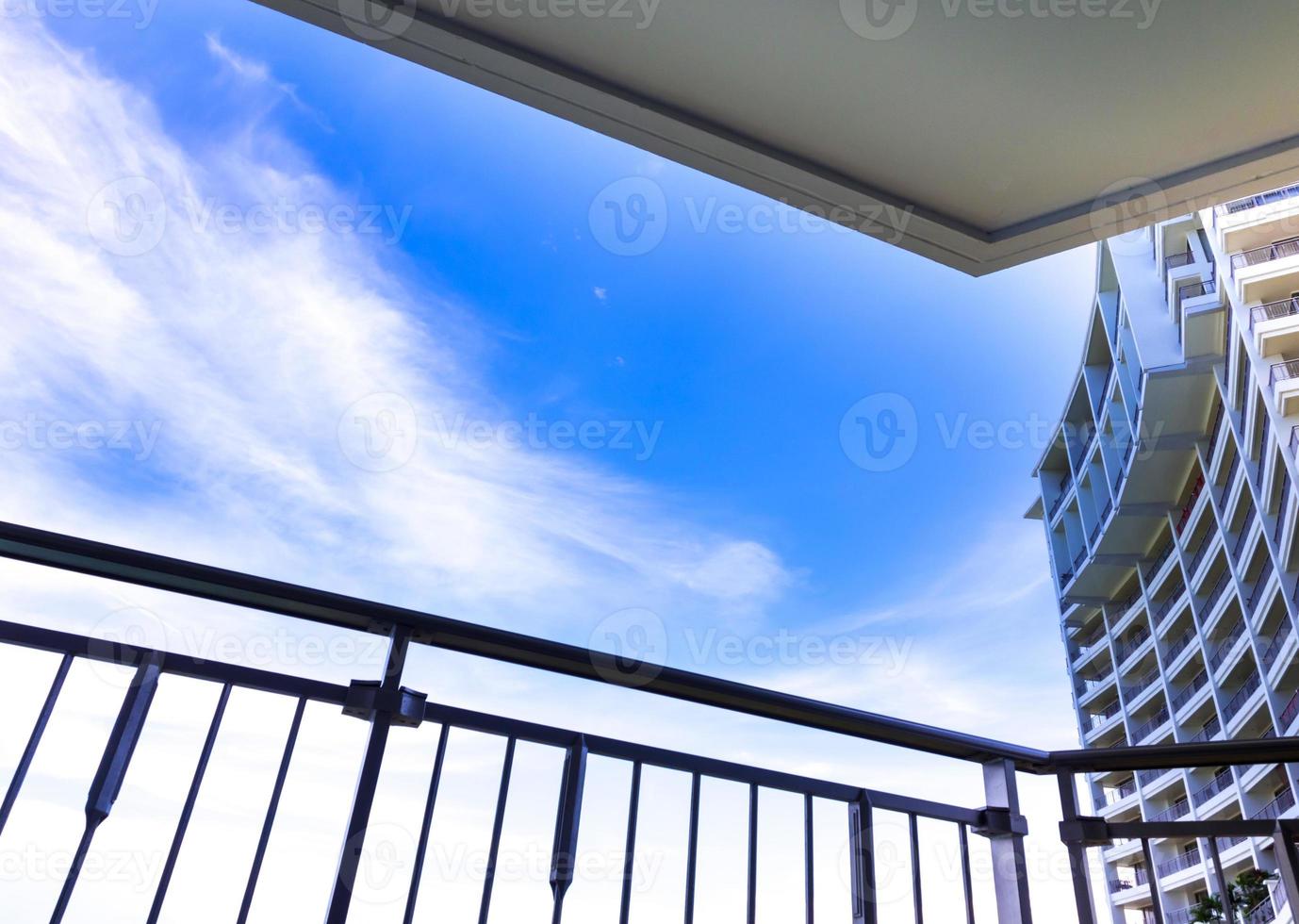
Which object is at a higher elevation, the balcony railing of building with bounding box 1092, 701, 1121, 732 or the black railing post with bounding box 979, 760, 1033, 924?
the balcony railing of building with bounding box 1092, 701, 1121, 732

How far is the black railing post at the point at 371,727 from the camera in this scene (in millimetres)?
1064

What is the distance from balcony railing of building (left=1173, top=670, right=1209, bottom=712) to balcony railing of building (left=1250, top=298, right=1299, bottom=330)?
11.4m

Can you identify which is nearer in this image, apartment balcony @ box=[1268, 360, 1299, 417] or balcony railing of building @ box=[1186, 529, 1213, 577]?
apartment balcony @ box=[1268, 360, 1299, 417]

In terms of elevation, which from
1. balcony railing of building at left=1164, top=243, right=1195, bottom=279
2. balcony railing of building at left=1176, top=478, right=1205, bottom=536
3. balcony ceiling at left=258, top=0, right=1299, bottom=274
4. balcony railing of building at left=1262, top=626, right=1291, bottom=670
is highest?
balcony railing of building at left=1164, top=243, right=1195, bottom=279

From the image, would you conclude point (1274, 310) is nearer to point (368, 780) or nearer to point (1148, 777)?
point (1148, 777)

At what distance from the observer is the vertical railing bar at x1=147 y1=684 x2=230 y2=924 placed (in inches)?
40.4

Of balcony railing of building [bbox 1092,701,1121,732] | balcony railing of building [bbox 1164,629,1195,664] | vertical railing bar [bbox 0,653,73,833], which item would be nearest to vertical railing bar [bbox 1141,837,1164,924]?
vertical railing bar [bbox 0,653,73,833]

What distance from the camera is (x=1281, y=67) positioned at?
1.58 metres

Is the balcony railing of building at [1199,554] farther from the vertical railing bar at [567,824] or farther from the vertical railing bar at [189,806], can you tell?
the vertical railing bar at [189,806]

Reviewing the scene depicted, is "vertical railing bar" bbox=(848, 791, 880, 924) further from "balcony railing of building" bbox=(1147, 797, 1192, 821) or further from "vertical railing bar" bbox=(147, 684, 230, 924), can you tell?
"balcony railing of building" bbox=(1147, 797, 1192, 821)

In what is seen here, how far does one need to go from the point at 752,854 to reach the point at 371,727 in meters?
0.67

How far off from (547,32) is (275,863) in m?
1.48

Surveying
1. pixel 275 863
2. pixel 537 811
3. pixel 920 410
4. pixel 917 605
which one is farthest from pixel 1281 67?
pixel 917 605

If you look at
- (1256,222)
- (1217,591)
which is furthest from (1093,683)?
(1256,222)
